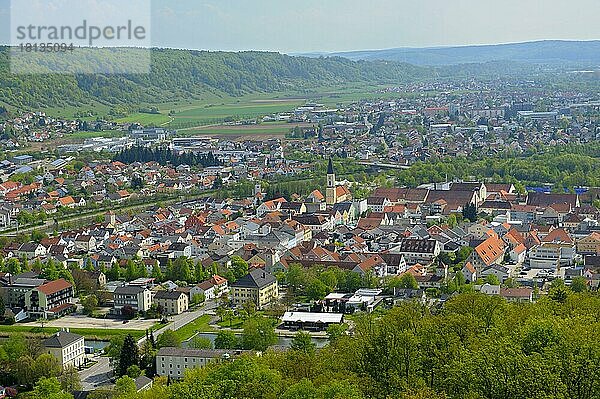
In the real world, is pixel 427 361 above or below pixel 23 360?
above

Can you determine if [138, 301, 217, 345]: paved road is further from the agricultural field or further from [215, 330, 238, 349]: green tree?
the agricultural field

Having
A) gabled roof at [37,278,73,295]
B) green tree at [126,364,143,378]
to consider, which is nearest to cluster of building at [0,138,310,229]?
gabled roof at [37,278,73,295]

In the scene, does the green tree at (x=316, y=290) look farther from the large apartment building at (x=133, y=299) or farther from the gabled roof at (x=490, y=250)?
the gabled roof at (x=490, y=250)

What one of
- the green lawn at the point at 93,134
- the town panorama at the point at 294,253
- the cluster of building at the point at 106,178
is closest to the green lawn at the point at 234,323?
the town panorama at the point at 294,253

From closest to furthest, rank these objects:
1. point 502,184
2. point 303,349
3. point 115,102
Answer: point 303,349
point 502,184
point 115,102

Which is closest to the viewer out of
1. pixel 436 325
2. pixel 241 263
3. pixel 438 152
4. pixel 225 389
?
pixel 225 389

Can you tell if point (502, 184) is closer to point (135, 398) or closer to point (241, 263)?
point (241, 263)

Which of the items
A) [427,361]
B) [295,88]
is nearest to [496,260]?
[427,361]

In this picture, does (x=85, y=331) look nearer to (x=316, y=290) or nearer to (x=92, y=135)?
(x=316, y=290)
